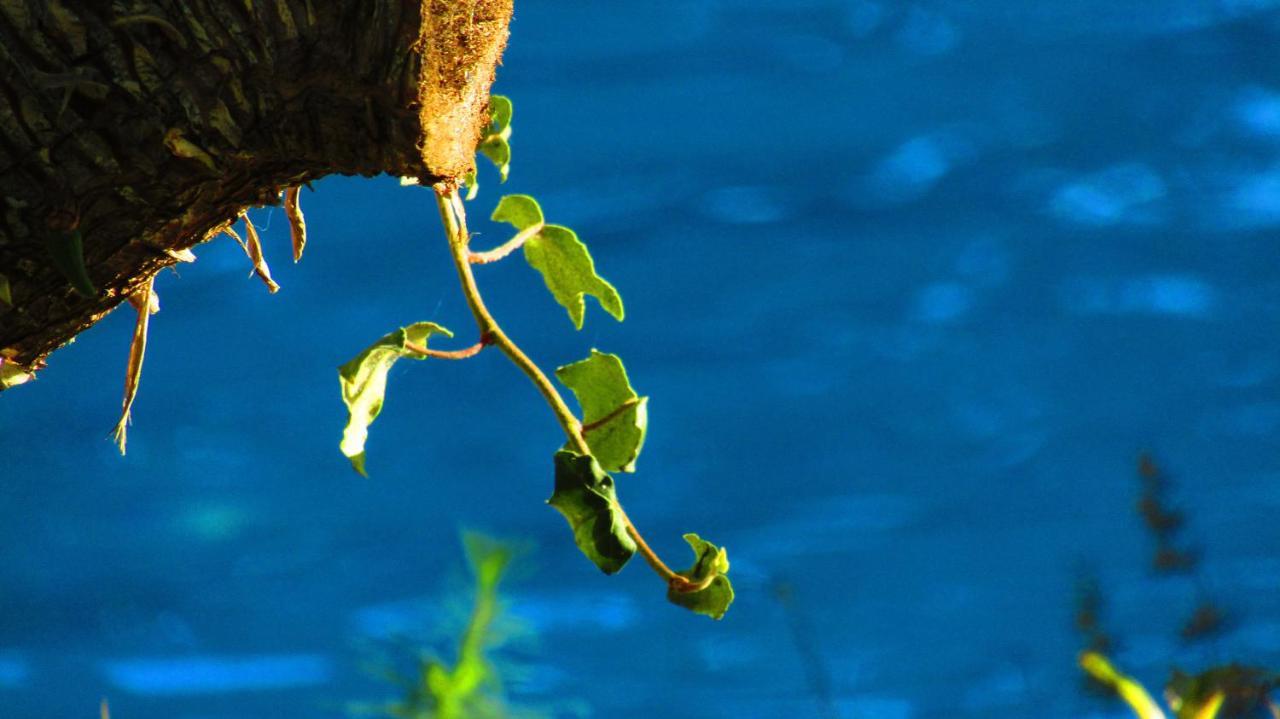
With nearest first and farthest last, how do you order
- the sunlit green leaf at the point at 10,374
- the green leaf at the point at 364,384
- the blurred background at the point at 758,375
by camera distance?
1. the sunlit green leaf at the point at 10,374
2. the green leaf at the point at 364,384
3. the blurred background at the point at 758,375

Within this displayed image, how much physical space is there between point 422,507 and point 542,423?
1.04 meters

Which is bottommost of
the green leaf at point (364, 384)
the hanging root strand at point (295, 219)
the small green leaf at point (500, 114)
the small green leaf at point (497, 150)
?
the green leaf at point (364, 384)

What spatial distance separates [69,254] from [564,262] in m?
0.49

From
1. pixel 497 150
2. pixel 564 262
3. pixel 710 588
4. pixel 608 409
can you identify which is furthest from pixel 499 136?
pixel 710 588

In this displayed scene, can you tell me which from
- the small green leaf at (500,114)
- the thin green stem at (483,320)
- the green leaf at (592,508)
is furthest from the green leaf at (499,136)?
the green leaf at (592,508)

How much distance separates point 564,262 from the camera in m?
0.99

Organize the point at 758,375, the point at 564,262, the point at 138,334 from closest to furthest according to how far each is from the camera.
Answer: the point at 138,334
the point at 564,262
the point at 758,375

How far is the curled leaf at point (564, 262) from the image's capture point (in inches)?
38.5

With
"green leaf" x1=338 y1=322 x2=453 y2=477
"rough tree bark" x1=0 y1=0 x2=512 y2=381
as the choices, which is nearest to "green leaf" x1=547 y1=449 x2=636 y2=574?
"green leaf" x1=338 y1=322 x2=453 y2=477

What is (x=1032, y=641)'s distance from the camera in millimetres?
9203

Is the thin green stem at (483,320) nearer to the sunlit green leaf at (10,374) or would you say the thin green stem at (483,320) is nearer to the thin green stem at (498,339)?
the thin green stem at (498,339)

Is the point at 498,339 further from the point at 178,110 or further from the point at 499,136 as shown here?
the point at 178,110

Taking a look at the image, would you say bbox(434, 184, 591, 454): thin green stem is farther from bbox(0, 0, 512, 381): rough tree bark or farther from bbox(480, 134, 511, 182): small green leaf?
bbox(0, 0, 512, 381): rough tree bark

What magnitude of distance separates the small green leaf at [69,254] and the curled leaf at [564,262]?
1.49 ft
